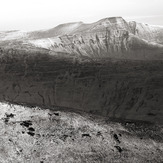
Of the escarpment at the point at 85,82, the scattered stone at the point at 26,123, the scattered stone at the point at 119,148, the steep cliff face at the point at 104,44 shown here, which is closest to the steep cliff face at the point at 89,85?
the escarpment at the point at 85,82

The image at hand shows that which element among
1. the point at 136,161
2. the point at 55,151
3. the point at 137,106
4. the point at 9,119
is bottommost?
the point at 137,106

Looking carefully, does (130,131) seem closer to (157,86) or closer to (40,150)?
(40,150)

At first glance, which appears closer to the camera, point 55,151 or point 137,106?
point 55,151

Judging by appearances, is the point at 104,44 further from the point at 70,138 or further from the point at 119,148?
the point at 119,148

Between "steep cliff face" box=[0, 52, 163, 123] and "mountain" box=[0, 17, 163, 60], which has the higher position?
"mountain" box=[0, 17, 163, 60]

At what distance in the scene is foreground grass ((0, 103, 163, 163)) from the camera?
27.8 metres

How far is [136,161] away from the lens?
2814 cm

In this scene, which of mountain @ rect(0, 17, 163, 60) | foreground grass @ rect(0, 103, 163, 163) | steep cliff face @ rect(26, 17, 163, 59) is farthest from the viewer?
steep cliff face @ rect(26, 17, 163, 59)

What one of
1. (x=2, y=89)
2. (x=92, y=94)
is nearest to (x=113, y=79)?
(x=92, y=94)

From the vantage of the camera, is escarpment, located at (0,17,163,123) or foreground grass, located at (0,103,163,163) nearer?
foreground grass, located at (0,103,163,163)

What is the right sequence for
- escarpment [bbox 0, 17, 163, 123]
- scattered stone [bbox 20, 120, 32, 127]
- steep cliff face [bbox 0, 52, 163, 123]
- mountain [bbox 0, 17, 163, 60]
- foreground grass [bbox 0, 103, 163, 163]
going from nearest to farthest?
foreground grass [bbox 0, 103, 163, 163] < scattered stone [bbox 20, 120, 32, 127] < escarpment [bbox 0, 17, 163, 123] < steep cliff face [bbox 0, 52, 163, 123] < mountain [bbox 0, 17, 163, 60]

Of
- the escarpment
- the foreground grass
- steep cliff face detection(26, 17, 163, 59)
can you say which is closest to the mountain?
steep cliff face detection(26, 17, 163, 59)

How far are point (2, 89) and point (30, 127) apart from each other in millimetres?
42956

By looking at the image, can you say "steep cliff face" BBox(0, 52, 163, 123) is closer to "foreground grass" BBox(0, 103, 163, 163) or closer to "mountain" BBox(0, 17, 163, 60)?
"foreground grass" BBox(0, 103, 163, 163)
